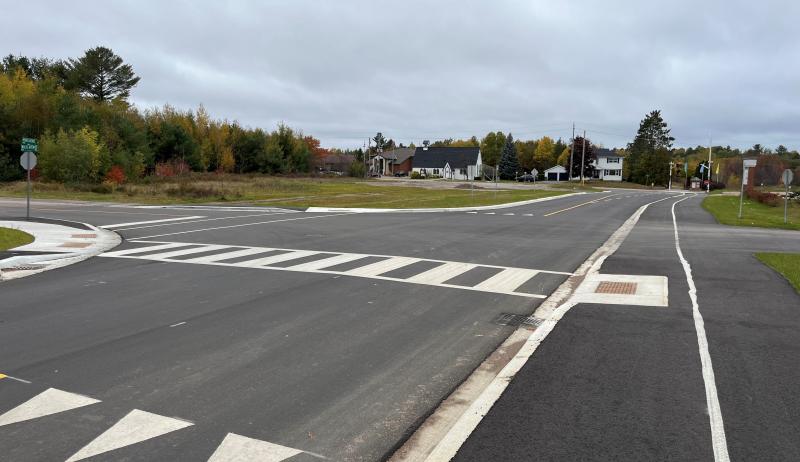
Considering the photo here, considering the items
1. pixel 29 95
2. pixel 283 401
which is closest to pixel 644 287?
pixel 283 401

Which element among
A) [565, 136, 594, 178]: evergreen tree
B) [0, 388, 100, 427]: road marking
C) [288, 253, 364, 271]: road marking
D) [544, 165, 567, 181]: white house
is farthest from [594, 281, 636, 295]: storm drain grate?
[544, 165, 567, 181]: white house

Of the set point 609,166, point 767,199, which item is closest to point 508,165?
point 609,166

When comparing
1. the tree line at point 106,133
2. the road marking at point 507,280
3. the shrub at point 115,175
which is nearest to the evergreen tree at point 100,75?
the tree line at point 106,133

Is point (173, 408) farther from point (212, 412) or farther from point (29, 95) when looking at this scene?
point (29, 95)

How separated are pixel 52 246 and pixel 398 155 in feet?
442

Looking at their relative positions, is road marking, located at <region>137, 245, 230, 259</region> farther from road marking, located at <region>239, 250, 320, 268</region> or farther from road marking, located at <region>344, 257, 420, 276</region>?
road marking, located at <region>344, 257, 420, 276</region>

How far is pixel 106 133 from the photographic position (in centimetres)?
6238

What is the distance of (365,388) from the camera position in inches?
210

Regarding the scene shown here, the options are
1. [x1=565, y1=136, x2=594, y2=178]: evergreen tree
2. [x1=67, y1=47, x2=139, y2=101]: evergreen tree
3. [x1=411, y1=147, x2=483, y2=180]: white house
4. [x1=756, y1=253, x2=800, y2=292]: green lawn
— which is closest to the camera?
[x1=756, y1=253, x2=800, y2=292]: green lawn

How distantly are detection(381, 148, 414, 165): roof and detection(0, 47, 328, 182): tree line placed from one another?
40.0 metres

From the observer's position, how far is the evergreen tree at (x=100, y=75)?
76.7 m

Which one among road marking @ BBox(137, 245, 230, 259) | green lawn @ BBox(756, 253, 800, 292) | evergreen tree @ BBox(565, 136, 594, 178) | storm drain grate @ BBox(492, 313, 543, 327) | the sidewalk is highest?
evergreen tree @ BBox(565, 136, 594, 178)

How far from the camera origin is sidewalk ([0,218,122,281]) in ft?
39.6

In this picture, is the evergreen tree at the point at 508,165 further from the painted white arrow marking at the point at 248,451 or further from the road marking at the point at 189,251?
the painted white arrow marking at the point at 248,451
